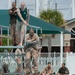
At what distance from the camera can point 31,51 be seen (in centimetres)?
1828

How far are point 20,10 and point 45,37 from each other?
41895mm

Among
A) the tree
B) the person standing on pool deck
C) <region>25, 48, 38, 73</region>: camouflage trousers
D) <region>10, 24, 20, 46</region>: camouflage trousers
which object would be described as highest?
the tree

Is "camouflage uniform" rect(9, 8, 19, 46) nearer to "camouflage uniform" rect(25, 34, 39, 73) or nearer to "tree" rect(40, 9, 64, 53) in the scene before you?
"camouflage uniform" rect(25, 34, 39, 73)

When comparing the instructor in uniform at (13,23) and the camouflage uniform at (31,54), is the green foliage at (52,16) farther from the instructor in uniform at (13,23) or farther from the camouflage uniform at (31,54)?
the instructor in uniform at (13,23)

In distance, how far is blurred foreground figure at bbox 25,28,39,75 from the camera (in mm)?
18031

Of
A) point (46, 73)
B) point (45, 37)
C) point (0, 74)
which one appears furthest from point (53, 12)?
point (0, 74)

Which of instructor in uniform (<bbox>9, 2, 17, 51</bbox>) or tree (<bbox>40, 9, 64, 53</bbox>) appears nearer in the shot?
instructor in uniform (<bbox>9, 2, 17, 51</bbox>)

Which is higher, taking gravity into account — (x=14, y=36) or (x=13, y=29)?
(x=13, y=29)

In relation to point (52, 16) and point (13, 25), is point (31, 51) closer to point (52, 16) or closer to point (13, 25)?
point (13, 25)

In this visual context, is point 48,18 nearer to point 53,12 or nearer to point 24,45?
point 53,12

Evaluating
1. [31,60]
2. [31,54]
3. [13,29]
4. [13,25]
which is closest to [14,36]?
[13,29]

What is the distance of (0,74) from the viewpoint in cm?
1822

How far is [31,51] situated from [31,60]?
351 millimetres

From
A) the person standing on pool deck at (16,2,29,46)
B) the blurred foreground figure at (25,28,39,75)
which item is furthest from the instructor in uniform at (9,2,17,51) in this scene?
the blurred foreground figure at (25,28,39,75)
